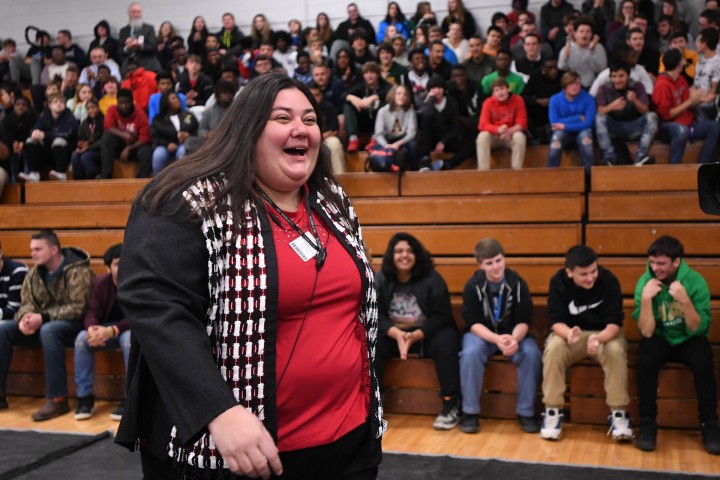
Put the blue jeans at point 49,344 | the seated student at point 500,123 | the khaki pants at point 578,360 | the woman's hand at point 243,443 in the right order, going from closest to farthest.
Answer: the woman's hand at point 243,443, the khaki pants at point 578,360, the blue jeans at point 49,344, the seated student at point 500,123

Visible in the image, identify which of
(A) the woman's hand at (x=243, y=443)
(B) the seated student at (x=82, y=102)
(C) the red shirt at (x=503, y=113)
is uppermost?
(B) the seated student at (x=82, y=102)

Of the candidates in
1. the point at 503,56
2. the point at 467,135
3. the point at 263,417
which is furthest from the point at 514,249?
the point at 263,417

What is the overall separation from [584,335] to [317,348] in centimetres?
340

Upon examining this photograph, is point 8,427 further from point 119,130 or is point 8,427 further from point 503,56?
point 503,56

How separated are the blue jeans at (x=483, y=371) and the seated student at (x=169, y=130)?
12.7 ft

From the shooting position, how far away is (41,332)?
5.39 m

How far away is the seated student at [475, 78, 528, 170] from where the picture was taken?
22.0 ft

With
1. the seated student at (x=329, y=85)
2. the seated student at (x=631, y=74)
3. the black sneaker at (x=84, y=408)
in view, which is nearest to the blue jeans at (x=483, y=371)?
the black sneaker at (x=84, y=408)

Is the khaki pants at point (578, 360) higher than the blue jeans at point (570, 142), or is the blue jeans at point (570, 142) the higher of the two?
the blue jeans at point (570, 142)

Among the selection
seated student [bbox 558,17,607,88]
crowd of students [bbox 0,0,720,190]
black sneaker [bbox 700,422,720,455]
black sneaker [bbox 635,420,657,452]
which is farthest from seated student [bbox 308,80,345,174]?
black sneaker [bbox 700,422,720,455]

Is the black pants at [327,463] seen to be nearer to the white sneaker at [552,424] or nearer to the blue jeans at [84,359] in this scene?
the white sneaker at [552,424]

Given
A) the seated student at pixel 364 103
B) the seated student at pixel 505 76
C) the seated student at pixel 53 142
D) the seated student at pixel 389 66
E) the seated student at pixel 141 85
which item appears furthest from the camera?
the seated student at pixel 141 85

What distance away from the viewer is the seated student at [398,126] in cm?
675

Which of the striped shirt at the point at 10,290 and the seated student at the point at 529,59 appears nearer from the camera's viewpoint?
the striped shirt at the point at 10,290
